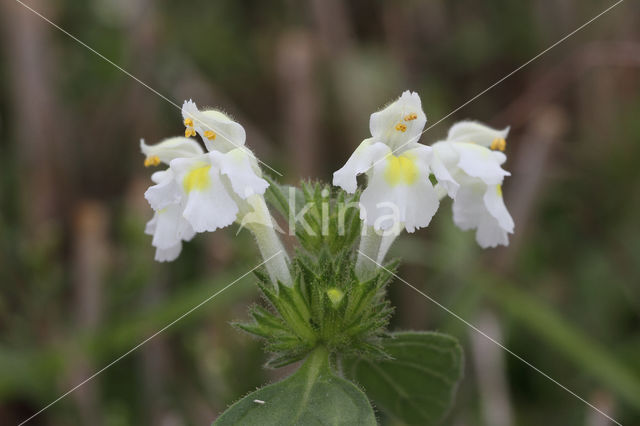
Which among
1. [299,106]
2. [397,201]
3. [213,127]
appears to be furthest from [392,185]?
[299,106]

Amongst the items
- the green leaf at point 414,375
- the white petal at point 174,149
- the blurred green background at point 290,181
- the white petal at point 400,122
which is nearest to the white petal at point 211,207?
the white petal at point 174,149

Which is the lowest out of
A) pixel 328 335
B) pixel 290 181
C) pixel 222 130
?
pixel 328 335

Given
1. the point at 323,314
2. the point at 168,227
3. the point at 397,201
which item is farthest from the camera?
the point at 168,227

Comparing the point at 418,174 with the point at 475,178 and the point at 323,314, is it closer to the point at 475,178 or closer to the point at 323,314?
the point at 475,178

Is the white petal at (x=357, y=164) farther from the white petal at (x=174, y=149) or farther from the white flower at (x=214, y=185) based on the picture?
the white petal at (x=174, y=149)

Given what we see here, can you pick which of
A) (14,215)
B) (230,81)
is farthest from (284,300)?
(230,81)

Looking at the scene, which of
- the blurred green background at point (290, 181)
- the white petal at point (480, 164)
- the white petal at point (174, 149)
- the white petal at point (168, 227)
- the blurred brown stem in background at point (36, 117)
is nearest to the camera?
the white petal at point (480, 164)

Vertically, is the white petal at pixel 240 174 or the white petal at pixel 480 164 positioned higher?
the white petal at pixel 240 174

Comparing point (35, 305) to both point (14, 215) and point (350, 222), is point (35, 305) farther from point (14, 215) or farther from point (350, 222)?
point (350, 222)

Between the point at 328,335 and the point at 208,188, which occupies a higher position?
the point at 208,188
